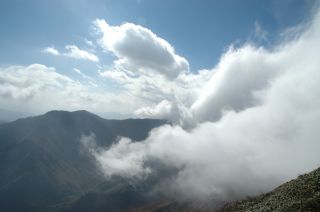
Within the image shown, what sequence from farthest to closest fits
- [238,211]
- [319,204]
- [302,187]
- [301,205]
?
[238,211] < [302,187] < [301,205] < [319,204]

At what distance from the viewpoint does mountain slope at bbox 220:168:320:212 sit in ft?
184

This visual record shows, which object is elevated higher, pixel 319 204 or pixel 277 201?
pixel 277 201

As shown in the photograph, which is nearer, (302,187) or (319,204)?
(319,204)

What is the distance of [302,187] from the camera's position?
220ft

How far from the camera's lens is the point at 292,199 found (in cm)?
6362

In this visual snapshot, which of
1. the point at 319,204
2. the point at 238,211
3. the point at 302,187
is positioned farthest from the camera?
the point at 238,211

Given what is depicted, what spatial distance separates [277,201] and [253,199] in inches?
467

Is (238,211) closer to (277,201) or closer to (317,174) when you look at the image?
(277,201)

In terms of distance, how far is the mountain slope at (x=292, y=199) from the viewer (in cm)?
5608

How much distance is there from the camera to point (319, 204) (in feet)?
173

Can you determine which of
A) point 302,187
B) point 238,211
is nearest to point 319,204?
point 302,187

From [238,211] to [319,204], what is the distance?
2360cm

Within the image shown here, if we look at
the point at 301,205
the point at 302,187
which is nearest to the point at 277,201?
the point at 302,187

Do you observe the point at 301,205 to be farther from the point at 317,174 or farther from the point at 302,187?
the point at 317,174
